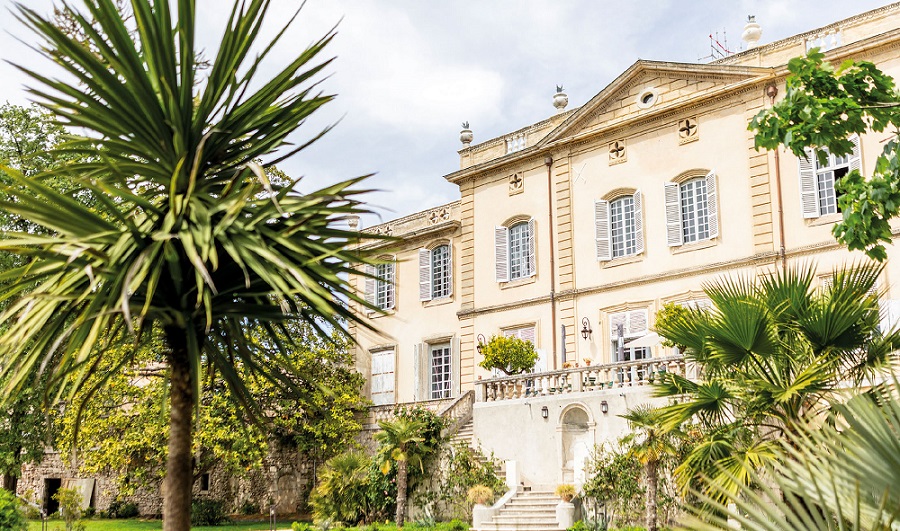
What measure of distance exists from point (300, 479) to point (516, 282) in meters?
8.16

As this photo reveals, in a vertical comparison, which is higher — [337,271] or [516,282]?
[516,282]

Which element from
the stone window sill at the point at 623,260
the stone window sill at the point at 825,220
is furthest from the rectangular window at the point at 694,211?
the stone window sill at the point at 825,220

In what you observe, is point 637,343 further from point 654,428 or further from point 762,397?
point 762,397

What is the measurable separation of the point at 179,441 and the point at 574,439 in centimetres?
1437

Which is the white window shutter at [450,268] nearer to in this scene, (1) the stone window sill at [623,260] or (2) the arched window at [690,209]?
(1) the stone window sill at [623,260]

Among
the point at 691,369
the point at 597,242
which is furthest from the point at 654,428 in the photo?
the point at 597,242

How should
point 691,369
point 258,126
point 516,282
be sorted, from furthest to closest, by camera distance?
point 516,282, point 691,369, point 258,126

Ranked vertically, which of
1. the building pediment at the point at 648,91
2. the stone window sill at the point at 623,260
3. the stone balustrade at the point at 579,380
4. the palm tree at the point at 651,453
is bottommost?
the palm tree at the point at 651,453

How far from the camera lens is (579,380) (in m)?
18.9

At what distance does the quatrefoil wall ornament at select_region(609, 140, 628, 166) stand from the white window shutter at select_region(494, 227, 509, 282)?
12.0ft

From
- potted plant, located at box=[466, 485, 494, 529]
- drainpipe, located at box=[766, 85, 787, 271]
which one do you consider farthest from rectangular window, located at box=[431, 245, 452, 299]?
drainpipe, located at box=[766, 85, 787, 271]

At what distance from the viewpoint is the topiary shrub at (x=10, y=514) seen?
12730mm

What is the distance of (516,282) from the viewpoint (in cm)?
2473

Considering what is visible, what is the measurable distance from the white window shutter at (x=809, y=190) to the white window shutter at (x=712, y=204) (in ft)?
6.24
